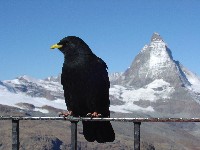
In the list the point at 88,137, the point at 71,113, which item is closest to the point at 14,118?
the point at 88,137

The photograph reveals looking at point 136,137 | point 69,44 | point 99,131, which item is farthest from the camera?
point 69,44

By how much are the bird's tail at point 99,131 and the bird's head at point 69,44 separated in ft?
4.28

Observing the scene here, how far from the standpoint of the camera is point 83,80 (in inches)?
308

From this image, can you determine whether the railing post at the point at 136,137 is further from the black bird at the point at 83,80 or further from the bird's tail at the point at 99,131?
the black bird at the point at 83,80

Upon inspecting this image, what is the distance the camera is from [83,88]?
7.84 m

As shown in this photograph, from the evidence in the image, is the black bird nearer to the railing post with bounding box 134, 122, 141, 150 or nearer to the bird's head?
the bird's head

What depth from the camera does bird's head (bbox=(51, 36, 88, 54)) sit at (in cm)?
792

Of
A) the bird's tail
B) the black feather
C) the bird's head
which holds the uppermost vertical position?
the bird's head

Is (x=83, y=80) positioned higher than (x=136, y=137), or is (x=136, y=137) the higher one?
(x=83, y=80)

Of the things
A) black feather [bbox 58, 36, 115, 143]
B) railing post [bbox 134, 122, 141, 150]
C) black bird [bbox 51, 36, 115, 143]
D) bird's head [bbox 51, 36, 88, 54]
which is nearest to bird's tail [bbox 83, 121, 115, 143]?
black bird [bbox 51, 36, 115, 143]

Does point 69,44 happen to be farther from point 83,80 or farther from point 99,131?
point 99,131

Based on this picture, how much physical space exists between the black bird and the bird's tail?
14.0 inches

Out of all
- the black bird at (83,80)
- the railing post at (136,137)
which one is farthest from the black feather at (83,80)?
the railing post at (136,137)

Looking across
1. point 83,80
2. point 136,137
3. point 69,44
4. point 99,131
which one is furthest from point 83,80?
point 136,137
